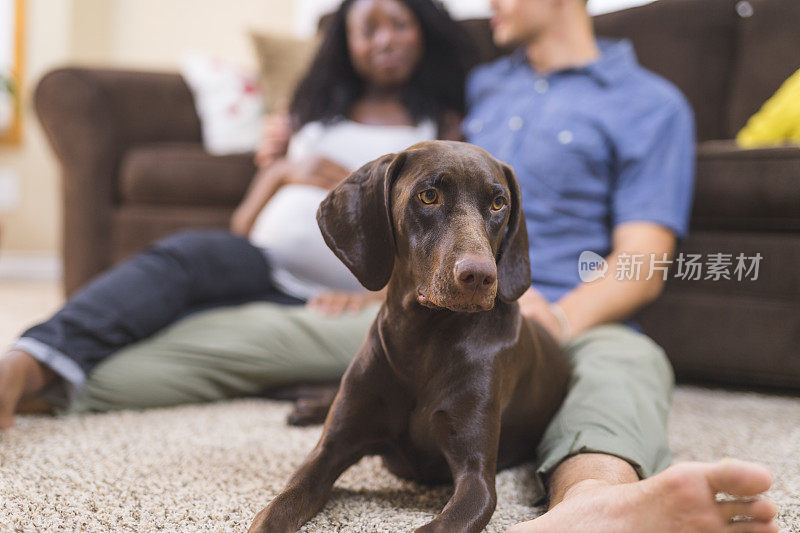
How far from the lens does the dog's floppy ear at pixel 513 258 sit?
2.14ft

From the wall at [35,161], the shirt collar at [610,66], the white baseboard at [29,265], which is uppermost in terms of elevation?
the shirt collar at [610,66]

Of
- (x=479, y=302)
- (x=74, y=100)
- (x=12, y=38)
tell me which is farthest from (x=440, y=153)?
(x=12, y=38)

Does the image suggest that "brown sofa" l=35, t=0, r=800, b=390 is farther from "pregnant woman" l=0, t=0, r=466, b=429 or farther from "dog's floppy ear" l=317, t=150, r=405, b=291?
"dog's floppy ear" l=317, t=150, r=405, b=291

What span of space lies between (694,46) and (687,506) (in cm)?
156

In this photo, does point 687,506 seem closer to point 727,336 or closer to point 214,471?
point 214,471

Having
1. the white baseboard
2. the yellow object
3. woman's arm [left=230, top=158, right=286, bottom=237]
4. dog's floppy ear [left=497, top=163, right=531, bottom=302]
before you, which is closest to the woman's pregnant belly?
woman's arm [left=230, top=158, right=286, bottom=237]

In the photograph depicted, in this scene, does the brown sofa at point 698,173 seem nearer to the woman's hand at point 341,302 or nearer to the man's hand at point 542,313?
the man's hand at point 542,313

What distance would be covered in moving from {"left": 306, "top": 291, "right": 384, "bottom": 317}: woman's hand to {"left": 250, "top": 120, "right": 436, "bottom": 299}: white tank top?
0.20 ft

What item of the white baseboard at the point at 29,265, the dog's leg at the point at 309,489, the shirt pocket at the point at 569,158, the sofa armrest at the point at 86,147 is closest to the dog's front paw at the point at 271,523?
the dog's leg at the point at 309,489

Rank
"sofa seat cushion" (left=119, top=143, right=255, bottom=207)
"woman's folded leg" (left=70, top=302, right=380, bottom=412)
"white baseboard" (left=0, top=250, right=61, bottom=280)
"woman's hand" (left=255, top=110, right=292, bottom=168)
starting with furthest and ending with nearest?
"white baseboard" (left=0, top=250, right=61, bottom=280)
"sofa seat cushion" (left=119, top=143, right=255, bottom=207)
"woman's hand" (left=255, top=110, right=292, bottom=168)
"woman's folded leg" (left=70, top=302, right=380, bottom=412)

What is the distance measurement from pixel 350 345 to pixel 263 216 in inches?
16.8

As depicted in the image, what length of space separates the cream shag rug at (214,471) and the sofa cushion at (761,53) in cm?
56

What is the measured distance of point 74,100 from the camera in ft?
6.44

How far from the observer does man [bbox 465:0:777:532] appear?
0.81 m
